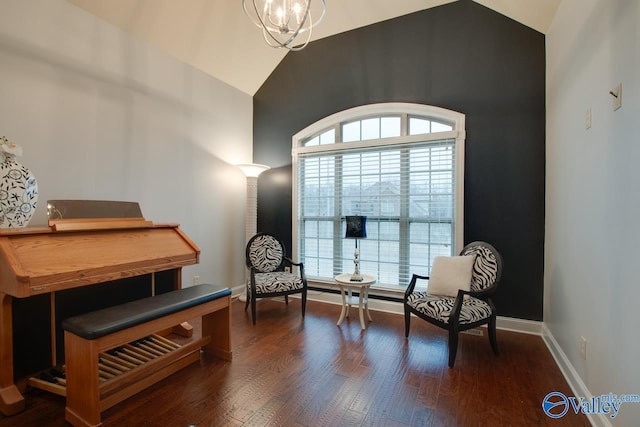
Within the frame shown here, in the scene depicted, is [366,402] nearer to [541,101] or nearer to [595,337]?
[595,337]

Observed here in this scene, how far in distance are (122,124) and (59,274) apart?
1753 mm

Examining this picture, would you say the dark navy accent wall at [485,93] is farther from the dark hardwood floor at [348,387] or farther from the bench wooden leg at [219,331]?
the bench wooden leg at [219,331]

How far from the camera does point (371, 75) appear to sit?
3.78 metres

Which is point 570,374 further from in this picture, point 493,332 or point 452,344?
point 452,344

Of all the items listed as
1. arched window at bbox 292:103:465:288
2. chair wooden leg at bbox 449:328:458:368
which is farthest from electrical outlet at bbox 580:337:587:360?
arched window at bbox 292:103:465:288

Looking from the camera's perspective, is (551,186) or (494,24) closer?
(551,186)

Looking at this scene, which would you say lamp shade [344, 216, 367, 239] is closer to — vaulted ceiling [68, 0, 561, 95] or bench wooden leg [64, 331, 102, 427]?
bench wooden leg [64, 331, 102, 427]

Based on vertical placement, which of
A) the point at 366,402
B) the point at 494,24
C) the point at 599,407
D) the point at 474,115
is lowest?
the point at 366,402

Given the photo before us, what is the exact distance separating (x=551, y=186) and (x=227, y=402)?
3.25 meters

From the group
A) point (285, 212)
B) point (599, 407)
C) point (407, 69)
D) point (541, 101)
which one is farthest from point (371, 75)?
point (599, 407)

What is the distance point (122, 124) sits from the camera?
297 centimetres

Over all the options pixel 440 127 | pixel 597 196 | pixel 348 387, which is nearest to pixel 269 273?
pixel 348 387

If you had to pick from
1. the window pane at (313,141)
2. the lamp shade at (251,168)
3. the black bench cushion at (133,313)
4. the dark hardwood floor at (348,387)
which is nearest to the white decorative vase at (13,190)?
the black bench cushion at (133,313)

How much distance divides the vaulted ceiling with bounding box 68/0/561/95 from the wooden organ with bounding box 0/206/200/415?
2.01 m
